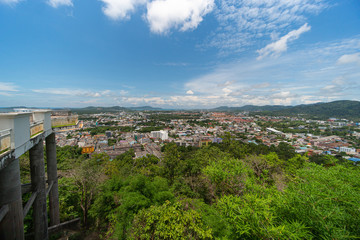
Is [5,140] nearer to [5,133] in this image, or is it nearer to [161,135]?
[5,133]

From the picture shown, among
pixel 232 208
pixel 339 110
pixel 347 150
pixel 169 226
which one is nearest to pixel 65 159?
pixel 169 226

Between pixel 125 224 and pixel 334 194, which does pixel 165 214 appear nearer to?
pixel 125 224

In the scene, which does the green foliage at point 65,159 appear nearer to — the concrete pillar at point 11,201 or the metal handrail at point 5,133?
the concrete pillar at point 11,201

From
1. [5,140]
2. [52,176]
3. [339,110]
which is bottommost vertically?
[52,176]

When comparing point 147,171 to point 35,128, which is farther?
point 147,171

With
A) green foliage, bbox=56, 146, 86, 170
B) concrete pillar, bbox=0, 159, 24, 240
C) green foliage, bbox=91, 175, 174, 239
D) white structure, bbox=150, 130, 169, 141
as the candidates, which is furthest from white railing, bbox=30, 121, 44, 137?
white structure, bbox=150, 130, 169, 141

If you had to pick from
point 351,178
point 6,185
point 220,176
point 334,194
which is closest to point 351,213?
point 334,194

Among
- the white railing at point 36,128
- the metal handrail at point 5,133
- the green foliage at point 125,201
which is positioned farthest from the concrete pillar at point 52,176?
the metal handrail at point 5,133
